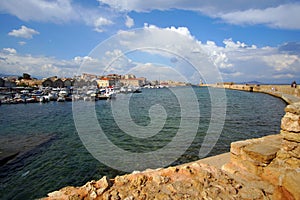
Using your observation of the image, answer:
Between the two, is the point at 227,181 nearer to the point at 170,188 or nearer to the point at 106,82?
the point at 170,188

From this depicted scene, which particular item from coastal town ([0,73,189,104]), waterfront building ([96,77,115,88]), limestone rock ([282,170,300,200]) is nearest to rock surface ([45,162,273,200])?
limestone rock ([282,170,300,200])

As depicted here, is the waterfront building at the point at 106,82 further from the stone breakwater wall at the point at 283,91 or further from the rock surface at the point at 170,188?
the rock surface at the point at 170,188

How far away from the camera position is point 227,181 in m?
4.32

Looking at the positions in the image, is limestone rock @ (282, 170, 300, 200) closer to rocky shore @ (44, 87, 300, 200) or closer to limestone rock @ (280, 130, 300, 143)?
rocky shore @ (44, 87, 300, 200)

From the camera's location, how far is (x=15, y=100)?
46.7m

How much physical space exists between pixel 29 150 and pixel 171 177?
11453mm

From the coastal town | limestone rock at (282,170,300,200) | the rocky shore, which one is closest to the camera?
limestone rock at (282,170,300,200)

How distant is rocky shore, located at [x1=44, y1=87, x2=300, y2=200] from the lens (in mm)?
3814

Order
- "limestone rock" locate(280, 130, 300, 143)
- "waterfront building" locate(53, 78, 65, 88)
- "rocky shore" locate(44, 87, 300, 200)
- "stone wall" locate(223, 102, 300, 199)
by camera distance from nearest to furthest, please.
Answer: "stone wall" locate(223, 102, 300, 199) < "rocky shore" locate(44, 87, 300, 200) < "limestone rock" locate(280, 130, 300, 143) < "waterfront building" locate(53, 78, 65, 88)

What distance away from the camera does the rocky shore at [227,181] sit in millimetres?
3814

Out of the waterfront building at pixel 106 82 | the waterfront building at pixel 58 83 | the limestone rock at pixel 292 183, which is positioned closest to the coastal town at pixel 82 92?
the waterfront building at pixel 106 82

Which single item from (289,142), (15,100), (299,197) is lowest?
(15,100)

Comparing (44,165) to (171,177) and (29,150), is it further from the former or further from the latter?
(171,177)

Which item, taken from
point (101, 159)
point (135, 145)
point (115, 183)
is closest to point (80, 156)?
point (101, 159)
